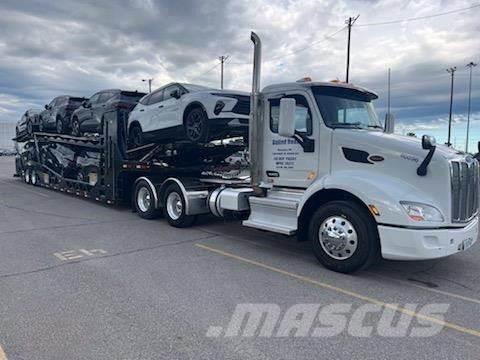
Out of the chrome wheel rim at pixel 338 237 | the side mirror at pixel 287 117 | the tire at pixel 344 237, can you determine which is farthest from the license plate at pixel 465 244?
the side mirror at pixel 287 117

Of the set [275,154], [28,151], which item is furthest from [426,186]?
[28,151]

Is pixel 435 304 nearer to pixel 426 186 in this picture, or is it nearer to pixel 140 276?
pixel 426 186

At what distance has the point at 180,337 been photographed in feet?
11.4

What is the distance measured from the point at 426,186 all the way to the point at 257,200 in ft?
8.22

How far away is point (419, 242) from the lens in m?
4.61

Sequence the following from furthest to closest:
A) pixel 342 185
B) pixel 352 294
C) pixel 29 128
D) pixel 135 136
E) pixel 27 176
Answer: pixel 27 176 → pixel 29 128 → pixel 135 136 → pixel 342 185 → pixel 352 294

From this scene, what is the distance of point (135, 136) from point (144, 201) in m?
1.78

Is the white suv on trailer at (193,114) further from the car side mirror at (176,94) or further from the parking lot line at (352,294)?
the parking lot line at (352,294)

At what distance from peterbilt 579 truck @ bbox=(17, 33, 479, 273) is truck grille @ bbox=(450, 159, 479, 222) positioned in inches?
0.5

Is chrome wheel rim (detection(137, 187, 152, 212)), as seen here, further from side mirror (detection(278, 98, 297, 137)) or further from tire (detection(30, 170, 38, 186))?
tire (detection(30, 170, 38, 186))

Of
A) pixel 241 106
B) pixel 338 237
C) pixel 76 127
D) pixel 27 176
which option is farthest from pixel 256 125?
pixel 27 176

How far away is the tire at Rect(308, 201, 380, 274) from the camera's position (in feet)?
16.3

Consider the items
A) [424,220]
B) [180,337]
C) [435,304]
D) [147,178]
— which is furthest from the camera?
[147,178]

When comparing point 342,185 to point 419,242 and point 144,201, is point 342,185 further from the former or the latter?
point 144,201
